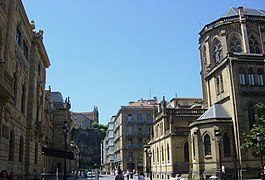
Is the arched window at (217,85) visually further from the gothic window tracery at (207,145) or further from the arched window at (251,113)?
the gothic window tracery at (207,145)

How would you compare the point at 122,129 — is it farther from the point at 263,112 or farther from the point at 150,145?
the point at 263,112

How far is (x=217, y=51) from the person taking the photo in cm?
4981

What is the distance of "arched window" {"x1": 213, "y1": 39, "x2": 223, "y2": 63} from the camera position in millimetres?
49156

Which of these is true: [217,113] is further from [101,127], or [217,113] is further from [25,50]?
[101,127]

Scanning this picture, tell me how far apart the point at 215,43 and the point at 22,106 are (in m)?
33.3

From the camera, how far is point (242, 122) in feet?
108

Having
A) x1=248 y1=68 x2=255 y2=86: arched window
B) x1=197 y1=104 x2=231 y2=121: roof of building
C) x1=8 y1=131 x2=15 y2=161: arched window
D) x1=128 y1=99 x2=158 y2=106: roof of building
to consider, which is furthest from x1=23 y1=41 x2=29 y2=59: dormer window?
x1=128 y1=99 x2=158 y2=106: roof of building

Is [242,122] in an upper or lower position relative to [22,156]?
upper

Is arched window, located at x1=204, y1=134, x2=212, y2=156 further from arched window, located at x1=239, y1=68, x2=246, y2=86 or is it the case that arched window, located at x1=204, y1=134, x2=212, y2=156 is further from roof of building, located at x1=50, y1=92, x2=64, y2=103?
roof of building, located at x1=50, y1=92, x2=64, y2=103

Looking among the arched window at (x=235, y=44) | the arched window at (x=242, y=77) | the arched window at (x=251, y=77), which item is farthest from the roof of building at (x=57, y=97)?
the arched window at (x=251, y=77)

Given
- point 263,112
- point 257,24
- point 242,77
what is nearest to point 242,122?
point 263,112

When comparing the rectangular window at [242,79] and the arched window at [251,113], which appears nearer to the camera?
the arched window at [251,113]

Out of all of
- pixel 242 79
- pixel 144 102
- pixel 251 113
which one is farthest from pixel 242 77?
pixel 144 102

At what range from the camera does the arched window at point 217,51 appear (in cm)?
4916
